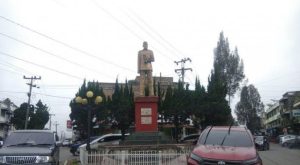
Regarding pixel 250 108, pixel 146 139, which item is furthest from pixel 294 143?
pixel 250 108

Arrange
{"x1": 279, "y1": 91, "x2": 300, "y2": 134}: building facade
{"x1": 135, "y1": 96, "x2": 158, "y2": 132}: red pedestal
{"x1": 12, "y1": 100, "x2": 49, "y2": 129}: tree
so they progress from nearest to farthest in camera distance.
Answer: {"x1": 135, "y1": 96, "x2": 158, "y2": 132}: red pedestal < {"x1": 279, "y1": 91, "x2": 300, "y2": 134}: building facade < {"x1": 12, "y1": 100, "x2": 49, "y2": 129}: tree

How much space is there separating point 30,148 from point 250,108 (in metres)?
79.6

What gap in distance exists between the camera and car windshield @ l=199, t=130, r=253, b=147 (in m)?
11.9

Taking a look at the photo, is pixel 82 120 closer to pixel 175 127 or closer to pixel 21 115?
pixel 175 127

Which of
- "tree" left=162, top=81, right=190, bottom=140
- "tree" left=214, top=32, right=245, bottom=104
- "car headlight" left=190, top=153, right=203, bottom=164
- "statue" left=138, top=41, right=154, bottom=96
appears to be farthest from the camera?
"tree" left=214, top=32, right=245, bottom=104

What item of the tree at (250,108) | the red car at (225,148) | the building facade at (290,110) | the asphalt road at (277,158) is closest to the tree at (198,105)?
the asphalt road at (277,158)

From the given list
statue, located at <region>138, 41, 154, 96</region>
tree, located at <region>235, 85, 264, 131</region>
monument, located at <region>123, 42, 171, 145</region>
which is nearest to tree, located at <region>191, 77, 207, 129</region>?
statue, located at <region>138, 41, 154, 96</region>

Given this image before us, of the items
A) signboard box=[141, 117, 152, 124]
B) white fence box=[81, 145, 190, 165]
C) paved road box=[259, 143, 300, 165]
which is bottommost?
paved road box=[259, 143, 300, 165]

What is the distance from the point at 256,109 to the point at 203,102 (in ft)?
170

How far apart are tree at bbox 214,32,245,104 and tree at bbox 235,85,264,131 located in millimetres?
24701

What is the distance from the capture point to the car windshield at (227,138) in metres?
11.9

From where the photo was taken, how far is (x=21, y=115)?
8006 cm

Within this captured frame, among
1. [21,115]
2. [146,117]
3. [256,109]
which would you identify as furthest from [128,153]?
[256,109]

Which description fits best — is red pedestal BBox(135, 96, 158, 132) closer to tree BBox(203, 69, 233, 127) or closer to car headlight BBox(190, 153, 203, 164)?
car headlight BBox(190, 153, 203, 164)
